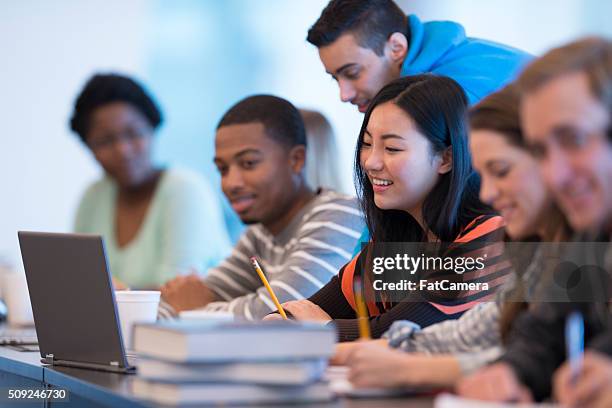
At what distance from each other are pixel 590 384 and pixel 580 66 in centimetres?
29

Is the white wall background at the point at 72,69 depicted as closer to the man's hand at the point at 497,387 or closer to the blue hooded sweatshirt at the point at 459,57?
the blue hooded sweatshirt at the point at 459,57

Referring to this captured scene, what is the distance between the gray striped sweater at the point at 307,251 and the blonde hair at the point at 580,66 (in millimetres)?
1127

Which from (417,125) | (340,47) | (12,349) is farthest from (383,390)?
(340,47)

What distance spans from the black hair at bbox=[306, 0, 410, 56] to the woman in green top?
1.12 metres

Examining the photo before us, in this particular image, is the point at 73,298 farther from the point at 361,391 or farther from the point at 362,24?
the point at 362,24

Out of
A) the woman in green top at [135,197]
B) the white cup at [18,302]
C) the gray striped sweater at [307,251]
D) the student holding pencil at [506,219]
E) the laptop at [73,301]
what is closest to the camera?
the student holding pencil at [506,219]

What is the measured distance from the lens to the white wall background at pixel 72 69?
458 centimetres

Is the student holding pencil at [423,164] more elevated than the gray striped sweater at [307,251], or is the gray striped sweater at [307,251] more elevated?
the student holding pencil at [423,164]

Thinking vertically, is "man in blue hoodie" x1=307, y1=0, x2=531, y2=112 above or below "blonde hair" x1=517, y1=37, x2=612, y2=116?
above

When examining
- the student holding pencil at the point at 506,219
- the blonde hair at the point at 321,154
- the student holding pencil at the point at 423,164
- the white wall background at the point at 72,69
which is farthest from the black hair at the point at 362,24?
the white wall background at the point at 72,69

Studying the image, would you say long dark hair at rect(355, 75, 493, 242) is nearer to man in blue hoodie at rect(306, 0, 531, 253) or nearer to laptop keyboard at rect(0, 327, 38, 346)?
man in blue hoodie at rect(306, 0, 531, 253)

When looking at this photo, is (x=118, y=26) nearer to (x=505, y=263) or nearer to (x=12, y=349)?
(x=12, y=349)

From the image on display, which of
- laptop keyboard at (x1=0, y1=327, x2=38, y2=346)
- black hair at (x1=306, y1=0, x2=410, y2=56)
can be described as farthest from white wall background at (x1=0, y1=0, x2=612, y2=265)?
laptop keyboard at (x1=0, y1=327, x2=38, y2=346)

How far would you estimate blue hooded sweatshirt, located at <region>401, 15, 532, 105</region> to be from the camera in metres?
2.02
